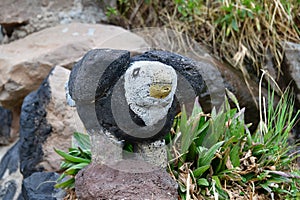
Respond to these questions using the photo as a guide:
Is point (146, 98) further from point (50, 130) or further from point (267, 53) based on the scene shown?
point (267, 53)

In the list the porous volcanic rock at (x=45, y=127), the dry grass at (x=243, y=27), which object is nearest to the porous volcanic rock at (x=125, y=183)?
the porous volcanic rock at (x=45, y=127)

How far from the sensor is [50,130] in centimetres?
252

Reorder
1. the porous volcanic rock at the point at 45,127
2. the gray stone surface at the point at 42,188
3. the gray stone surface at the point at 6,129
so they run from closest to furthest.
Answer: the gray stone surface at the point at 42,188, the porous volcanic rock at the point at 45,127, the gray stone surface at the point at 6,129

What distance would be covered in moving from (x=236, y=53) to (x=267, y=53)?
21 centimetres

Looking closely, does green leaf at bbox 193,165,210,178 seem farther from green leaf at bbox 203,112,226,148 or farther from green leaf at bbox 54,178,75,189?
green leaf at bbox 54,178,75,189

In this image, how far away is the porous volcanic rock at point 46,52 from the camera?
9.80 feet

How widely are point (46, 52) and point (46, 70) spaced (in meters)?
0.12

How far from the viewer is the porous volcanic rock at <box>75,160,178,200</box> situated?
160 centimetres

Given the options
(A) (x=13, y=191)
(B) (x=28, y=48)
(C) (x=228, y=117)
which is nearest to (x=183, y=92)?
(C) (x=228, y=117)

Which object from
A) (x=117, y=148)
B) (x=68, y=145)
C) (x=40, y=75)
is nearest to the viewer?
(x=117, y=148)

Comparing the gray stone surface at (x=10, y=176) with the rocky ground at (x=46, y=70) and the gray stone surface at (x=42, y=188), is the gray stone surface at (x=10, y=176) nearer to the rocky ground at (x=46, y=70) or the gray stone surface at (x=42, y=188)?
the rocky ground at (x=46, y=70)

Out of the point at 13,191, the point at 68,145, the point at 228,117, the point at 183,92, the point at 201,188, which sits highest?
the point at 183,92

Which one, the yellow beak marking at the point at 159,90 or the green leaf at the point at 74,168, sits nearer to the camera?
the yellow beak marking at the point at 159,90

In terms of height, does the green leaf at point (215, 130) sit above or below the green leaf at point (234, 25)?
below
